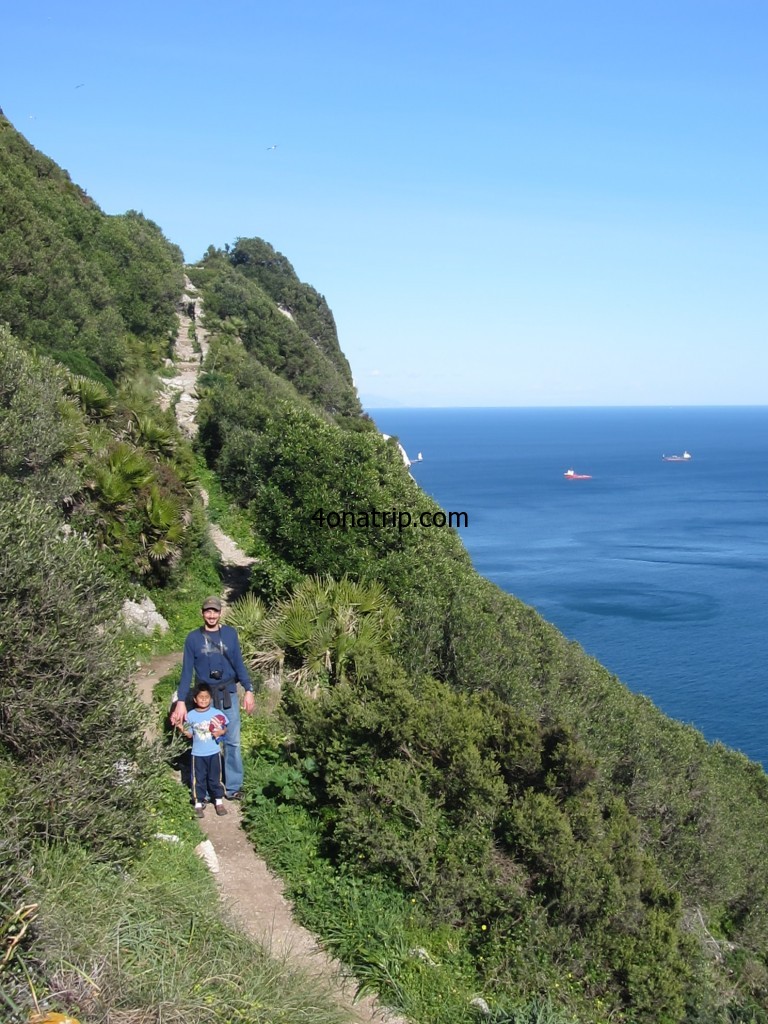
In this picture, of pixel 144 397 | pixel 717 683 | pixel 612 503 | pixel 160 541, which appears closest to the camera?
pixel 160 541

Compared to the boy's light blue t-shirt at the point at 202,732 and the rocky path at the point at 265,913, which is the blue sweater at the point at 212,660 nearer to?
the boy's light blue t-shirt at the point at 202,732

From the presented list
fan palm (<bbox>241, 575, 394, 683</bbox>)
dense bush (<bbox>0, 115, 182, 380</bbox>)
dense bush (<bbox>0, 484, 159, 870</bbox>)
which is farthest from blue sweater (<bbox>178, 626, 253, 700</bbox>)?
dense bush (<bbox>0, 115, 182, 380</bbox>)

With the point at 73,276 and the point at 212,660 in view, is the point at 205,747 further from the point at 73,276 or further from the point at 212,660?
the point at 73,276

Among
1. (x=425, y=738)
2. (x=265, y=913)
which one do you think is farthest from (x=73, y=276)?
(x=265, y=913)

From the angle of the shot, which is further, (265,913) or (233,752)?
(233,752)

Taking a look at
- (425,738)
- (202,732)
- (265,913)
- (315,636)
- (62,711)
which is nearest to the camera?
(62,711)

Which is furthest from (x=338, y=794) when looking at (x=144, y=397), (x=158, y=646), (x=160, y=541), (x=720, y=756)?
(x=144, y=397)

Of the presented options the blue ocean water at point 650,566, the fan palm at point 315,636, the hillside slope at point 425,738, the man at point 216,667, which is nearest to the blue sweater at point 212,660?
the man at point 216,667

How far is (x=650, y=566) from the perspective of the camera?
58.8m

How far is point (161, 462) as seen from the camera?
55.2 feet

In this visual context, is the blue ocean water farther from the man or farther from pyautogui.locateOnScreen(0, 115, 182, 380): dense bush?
the man

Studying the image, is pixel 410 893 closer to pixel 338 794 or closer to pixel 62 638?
pixel 338 794

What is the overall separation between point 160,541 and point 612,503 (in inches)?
3214

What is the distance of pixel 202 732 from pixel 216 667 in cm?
60
